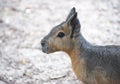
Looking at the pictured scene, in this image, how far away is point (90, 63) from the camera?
15.6 ft

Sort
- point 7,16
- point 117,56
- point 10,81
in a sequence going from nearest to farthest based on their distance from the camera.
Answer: point 117,56 < point 10,81 < point 7,16

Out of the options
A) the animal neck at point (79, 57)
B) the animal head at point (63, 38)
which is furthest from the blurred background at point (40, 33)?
the animal head at point (63, 38)

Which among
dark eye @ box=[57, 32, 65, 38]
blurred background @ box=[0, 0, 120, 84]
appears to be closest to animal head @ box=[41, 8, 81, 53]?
dark eye @ box=[57, 32, 65, 38]

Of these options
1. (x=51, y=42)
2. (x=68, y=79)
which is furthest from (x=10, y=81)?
(x=51, y=42)

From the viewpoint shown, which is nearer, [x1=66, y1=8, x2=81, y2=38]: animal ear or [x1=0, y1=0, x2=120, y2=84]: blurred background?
[x1=66, y1=8, x2=81, y2=38]: animal ear

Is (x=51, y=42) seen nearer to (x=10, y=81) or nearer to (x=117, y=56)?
(x=117, y=56)

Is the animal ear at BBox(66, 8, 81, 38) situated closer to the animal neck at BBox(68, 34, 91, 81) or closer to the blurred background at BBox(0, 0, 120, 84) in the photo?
the animal neck at BBox(68, 34, 91, 81)

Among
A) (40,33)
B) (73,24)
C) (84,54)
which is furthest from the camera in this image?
(40,33)

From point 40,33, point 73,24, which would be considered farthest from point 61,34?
Result: point 40,33

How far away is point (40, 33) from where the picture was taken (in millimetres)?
7383

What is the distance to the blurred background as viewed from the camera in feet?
19.6

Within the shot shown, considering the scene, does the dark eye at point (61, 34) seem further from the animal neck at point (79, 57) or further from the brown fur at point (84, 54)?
the animal neck at point (79, 57)

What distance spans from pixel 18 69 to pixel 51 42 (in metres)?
1.54

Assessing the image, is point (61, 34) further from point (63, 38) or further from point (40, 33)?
point (40, 33)
